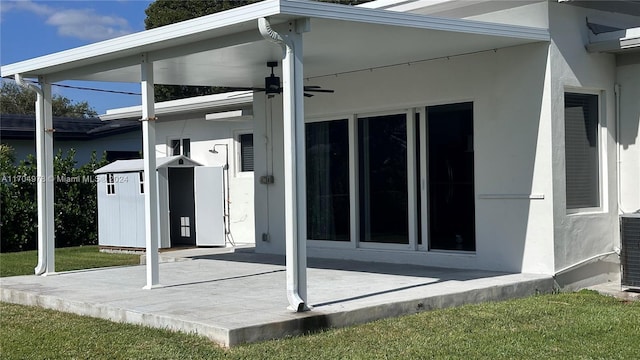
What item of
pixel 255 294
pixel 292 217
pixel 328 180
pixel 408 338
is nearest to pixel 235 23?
pixel 292 217

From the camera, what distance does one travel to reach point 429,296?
7.64 metres

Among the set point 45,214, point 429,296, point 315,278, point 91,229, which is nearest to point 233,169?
point 91,229

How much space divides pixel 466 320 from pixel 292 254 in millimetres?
1715

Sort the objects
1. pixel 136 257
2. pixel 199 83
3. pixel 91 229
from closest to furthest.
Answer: pixel 199 83, pixel 136 257, pixel 91 229

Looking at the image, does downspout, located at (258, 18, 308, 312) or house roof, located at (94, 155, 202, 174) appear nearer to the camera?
downspout, located at (258, 18, 308, 312)

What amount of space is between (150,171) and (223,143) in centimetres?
749

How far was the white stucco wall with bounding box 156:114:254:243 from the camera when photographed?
51.6 ft

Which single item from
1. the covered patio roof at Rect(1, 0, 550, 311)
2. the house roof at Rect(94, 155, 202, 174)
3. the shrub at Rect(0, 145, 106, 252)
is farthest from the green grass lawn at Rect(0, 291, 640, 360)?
the shrub at Rect(0, 145, 106, 252)

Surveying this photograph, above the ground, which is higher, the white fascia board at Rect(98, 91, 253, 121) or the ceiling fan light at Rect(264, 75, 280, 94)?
the white fascia board at Rect(98, 91, 253, 121)

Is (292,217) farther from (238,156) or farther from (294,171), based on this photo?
(238,156)

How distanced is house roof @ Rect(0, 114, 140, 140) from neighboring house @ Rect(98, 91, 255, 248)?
16.9ft

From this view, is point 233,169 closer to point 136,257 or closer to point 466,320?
point 136,257

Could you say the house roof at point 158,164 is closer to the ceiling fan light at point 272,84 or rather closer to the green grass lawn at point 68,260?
the green grass lawn at point 68,260

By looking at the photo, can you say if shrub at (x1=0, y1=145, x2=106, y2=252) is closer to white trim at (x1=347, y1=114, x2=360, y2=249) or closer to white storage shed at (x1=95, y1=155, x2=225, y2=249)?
white storage shed at (x1=95, y1=155, x2=225, y2=249)
